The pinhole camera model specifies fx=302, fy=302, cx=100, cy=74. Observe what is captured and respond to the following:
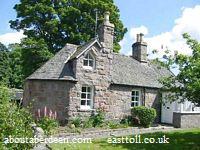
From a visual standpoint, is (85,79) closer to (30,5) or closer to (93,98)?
(93,98)

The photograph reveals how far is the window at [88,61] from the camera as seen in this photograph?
22000 mm

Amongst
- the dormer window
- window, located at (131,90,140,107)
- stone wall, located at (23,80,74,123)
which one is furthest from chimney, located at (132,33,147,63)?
stone wall, located at (23,80,74,123)

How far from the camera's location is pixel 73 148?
13352mm

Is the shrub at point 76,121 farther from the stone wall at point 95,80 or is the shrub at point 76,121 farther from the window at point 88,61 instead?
the window at point 88,61

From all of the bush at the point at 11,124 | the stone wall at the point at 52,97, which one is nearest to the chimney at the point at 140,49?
the stone wall at the point at 52,97

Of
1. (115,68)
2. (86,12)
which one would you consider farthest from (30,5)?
(115,68)

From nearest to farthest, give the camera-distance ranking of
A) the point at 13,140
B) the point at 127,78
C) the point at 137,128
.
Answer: the point at 13,140
the point at 137,128
the point at 127,78

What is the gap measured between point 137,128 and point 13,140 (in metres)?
13.8

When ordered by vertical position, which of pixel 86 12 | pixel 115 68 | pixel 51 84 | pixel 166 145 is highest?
pixel 86 12

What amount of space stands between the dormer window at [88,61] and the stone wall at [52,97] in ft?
6.35

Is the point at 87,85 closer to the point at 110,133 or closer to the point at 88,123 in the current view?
the point at 88,123

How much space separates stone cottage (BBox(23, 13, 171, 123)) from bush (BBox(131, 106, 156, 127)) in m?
0.83

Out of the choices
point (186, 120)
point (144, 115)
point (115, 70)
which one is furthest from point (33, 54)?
point (186, 120)

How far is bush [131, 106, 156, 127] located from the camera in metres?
22.4
